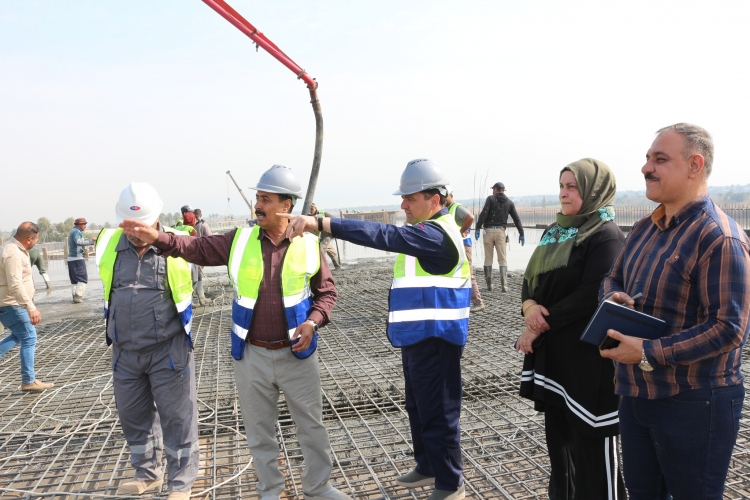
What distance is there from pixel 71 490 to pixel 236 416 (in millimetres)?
1185

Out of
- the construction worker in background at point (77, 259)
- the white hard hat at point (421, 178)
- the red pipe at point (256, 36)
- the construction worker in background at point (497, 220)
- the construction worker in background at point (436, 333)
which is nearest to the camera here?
the construction worker in background at point (436, 333)

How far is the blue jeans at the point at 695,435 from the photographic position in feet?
5.85

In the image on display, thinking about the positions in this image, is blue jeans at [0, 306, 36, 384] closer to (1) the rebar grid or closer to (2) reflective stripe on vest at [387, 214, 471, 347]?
(1) the rebar grid

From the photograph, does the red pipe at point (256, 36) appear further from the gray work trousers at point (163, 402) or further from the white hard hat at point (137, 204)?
the gray work trousers at point (163, 402)

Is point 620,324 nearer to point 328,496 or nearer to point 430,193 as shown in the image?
point 430,193

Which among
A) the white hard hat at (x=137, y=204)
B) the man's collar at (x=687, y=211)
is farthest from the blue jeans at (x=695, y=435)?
the white hard hat at (x=137, y=204)

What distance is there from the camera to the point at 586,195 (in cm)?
238

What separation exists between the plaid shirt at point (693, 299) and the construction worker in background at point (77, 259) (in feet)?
32.0

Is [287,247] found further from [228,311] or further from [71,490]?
[228,311]

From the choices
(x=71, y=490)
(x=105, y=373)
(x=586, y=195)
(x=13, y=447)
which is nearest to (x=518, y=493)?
(x=586, y=195)

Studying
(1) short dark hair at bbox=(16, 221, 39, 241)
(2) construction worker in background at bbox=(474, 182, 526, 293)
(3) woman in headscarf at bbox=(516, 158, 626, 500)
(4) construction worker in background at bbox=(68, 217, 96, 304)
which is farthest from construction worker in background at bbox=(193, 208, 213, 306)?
(3) woman in headscarf at bbox=(516, 158, 626, 500)

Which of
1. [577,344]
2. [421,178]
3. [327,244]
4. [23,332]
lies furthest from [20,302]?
[327,244]

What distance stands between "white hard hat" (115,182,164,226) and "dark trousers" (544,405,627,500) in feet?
7.51

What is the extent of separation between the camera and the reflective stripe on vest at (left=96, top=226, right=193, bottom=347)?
300 centimetres
